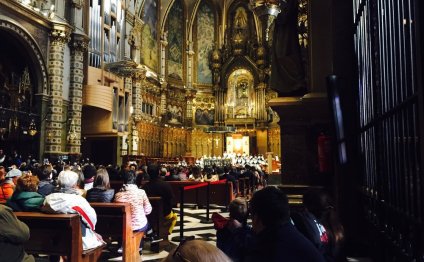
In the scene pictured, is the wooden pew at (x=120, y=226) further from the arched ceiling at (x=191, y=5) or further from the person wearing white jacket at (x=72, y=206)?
the arched ceiling at (x=191, y=5)

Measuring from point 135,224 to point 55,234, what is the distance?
5.54 ft

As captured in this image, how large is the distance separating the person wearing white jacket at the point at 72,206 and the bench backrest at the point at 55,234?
0.47 feet

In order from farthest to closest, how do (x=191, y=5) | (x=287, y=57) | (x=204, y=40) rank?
1. (x=204, y=40)
2. (x=191, y=5)
3. (x=287, y=57)

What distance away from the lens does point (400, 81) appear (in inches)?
92.8

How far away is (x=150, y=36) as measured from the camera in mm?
28172

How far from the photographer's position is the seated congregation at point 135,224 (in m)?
2.05

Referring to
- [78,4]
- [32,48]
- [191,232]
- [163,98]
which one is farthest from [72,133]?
[163,98]

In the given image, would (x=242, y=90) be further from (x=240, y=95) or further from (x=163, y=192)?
(x=163, y=192)

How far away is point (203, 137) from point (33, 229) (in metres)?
28.4

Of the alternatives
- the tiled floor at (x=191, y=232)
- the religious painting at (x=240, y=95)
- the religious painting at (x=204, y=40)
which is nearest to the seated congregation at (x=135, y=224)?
the tiled floor at (x=191, y=232)

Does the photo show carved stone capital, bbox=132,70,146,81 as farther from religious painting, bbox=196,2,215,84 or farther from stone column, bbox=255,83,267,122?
stone column, bbox=255,83,267,122

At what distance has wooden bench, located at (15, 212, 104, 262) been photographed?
435cm

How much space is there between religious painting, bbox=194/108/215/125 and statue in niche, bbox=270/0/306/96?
26615 mm

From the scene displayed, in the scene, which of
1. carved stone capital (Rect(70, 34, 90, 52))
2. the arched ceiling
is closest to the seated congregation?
carved stone capital (Rect(70, 34, 90, 52))
